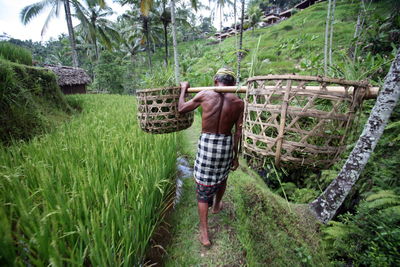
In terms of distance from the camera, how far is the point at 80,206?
1.24 m

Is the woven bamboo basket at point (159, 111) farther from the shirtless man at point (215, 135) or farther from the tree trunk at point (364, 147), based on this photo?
the tree trunk at point (364, 147)

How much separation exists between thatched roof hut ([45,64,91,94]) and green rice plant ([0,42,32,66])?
6.10m

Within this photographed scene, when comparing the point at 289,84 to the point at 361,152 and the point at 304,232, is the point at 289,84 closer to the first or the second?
the point at 361,152

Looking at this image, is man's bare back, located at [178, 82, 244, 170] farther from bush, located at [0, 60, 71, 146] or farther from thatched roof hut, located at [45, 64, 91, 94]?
thatched roof hut, located at [45, 64, 91, 94]

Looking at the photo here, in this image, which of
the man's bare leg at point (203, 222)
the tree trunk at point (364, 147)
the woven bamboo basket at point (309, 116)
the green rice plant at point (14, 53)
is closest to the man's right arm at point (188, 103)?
the woven bamboo basket at point (309, 116)

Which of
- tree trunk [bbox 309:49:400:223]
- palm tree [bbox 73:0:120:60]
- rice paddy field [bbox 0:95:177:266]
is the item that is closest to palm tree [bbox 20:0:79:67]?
palm tree [bbox 73:0:120:60]

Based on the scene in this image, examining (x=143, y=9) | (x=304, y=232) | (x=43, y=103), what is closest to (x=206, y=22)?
(x=143, y=9)

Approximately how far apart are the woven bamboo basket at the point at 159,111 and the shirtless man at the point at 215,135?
3.5 inches

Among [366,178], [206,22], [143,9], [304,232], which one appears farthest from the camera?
[206,22]

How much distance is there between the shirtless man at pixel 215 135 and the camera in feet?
4.84

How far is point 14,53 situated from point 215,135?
19.1ft

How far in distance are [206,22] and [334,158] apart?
4828cm

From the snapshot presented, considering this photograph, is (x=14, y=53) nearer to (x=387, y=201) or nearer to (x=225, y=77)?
(x=225, y=77)

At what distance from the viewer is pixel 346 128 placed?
0.83 metres
